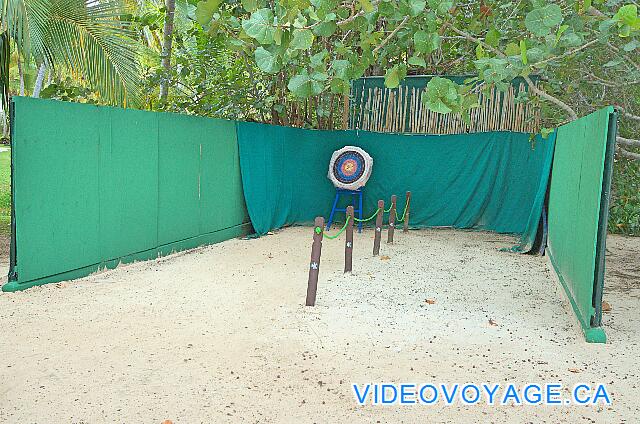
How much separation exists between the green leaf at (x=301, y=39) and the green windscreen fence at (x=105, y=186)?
3069 mm

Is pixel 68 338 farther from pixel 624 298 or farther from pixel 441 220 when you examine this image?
pixel 441 220

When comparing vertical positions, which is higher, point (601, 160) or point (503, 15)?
point (503, 15)

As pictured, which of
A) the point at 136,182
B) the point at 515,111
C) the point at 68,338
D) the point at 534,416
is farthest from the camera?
the point at 515,111

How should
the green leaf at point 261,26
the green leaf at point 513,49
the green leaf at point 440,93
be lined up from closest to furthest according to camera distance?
the green leaf at point 261,26 → the green leaf at point 440,93 → the green leaf at point 513,49

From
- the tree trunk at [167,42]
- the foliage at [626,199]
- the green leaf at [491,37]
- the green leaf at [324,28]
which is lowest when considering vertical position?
the foliage at [626,199]

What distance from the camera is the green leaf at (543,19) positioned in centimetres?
402

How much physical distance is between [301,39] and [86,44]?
5390 mm

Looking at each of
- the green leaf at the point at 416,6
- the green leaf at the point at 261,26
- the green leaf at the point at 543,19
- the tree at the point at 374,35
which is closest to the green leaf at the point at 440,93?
the tree at the point at 374,35

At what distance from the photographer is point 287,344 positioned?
4.64 metres

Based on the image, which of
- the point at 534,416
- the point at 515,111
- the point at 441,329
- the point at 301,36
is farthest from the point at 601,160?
the point at 515,111

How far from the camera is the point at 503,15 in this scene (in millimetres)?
7570

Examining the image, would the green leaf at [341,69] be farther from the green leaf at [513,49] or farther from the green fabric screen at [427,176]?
the green fabric screen at [427,176]

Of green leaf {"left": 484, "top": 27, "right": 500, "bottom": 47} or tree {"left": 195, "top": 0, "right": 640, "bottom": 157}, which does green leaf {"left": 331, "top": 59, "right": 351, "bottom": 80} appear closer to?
tree {"left": 195, "top": 0, "right": 640, "bottom": 157}

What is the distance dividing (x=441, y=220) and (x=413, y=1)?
8305 millimetres
